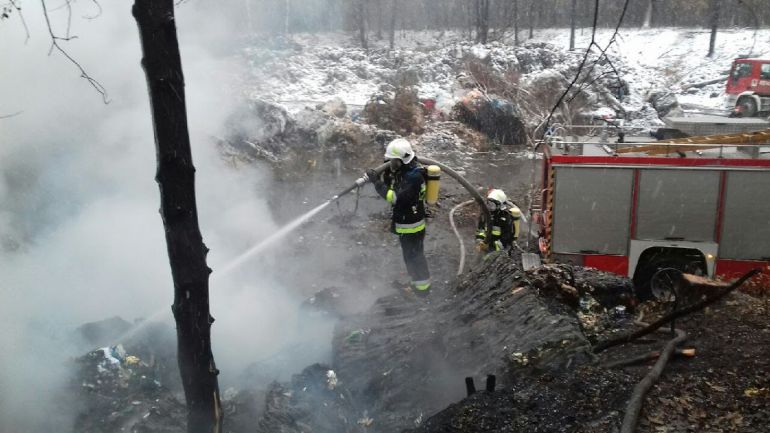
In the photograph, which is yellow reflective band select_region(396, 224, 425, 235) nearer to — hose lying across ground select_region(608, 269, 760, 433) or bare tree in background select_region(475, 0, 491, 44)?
hose lying across ground select_region(608, 269, 760, 433)

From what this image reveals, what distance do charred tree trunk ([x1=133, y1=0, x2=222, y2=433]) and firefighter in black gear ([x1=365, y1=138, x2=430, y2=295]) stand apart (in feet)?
9.24

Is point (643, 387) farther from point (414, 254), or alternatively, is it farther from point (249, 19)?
point (249, 19)

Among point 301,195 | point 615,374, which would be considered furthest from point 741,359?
point 301,195

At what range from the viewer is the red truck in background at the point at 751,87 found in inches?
716

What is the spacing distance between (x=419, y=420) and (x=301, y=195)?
7.47m

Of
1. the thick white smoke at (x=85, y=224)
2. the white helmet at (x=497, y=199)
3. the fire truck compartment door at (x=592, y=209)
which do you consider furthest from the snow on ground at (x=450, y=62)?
the fire truck compartment door at (x=592, y=209)

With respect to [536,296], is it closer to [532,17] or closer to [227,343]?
[227,343]

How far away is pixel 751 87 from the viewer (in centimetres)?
1866

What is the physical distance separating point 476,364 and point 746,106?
61.3 ft

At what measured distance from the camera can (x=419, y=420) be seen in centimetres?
346

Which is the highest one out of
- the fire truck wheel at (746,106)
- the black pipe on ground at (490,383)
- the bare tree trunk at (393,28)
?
the bare tree trunk at (393,28)

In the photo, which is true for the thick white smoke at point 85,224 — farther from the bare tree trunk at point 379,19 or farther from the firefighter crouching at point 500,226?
the bare tree trunk at point 379,19

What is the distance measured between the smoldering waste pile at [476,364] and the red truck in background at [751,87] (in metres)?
16.8

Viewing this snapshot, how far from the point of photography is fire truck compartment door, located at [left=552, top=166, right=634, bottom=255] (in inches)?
246
